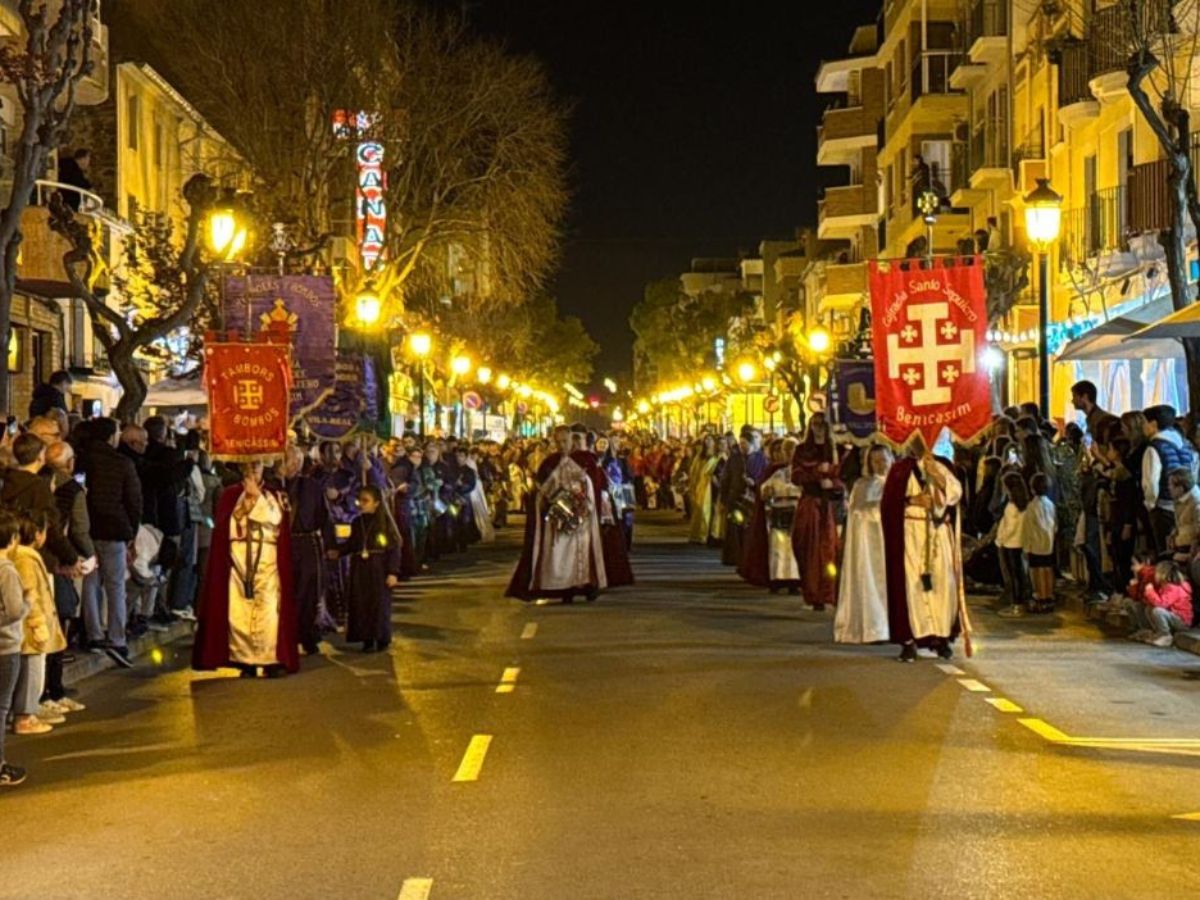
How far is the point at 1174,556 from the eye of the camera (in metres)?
16.4

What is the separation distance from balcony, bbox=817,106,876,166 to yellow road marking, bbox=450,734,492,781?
51.9 metres

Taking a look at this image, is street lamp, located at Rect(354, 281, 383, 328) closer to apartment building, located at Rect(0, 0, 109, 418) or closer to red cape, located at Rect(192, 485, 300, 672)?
apartment building, located at Rect(0, 0, 109, 418)

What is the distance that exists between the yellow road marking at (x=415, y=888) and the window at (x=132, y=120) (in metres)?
35.6

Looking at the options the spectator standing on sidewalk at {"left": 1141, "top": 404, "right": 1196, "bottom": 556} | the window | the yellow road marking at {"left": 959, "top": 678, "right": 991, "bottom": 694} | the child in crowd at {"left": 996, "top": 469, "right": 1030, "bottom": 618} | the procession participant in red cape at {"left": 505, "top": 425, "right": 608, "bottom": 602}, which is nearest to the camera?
the yellow road marking at {"left": 959, "top": 678, "right": 991, "bottom": 694}

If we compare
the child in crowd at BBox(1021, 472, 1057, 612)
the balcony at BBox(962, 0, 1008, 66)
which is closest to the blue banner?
the child in crowd at BBox(1021, 472, 1057, 612)

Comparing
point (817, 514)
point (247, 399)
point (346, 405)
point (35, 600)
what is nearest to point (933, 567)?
point (817, 514)

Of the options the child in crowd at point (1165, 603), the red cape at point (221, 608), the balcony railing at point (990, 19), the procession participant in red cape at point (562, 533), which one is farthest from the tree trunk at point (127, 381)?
the balcony railing at point (990, 19)

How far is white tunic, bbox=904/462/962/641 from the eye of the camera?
49.2ft

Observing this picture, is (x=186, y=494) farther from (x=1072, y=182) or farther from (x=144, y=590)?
(x=1072, y=182)

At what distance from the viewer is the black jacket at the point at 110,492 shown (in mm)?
15273

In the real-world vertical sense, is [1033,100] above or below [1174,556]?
above

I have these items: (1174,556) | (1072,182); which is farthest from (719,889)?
(1072,182)

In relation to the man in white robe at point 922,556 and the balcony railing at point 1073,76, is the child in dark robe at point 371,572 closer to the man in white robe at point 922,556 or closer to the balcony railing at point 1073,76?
the man in white robe at point 922,556

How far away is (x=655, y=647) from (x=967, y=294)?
399cm
